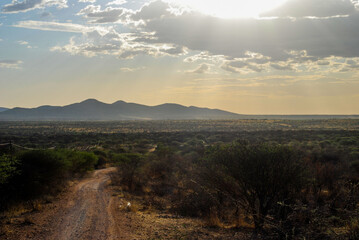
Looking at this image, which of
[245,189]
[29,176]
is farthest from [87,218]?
[245,189]

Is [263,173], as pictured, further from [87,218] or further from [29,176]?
[29,176]

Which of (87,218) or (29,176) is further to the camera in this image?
(29,176)

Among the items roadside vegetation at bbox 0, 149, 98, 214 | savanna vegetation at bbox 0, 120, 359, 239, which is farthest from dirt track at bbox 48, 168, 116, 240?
savanna vegetation at bbox 0, 120, 359, 239

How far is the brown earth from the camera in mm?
11570

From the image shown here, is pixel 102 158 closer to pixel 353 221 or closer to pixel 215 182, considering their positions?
pixel 215 182

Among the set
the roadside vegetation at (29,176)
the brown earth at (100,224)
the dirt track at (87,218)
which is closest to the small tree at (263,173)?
the brown earth at (100,224)

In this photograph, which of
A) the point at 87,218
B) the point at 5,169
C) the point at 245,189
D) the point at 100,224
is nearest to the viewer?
the point at 100,224

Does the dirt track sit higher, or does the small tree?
the small tree

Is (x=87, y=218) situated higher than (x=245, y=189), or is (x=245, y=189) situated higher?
(x=245, y=189)

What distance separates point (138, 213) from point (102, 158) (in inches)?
902

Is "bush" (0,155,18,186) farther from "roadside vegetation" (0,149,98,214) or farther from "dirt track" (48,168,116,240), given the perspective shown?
"dirt track" (48,168,116,240)

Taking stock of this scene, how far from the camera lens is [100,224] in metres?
12.8

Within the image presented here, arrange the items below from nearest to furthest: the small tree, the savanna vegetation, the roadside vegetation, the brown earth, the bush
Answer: the brown earth < the savanna vegetation < the small tree < the bush < the roadside vegetation

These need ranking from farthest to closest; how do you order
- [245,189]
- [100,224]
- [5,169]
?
[5,169] < [245,189] < [100,224]
